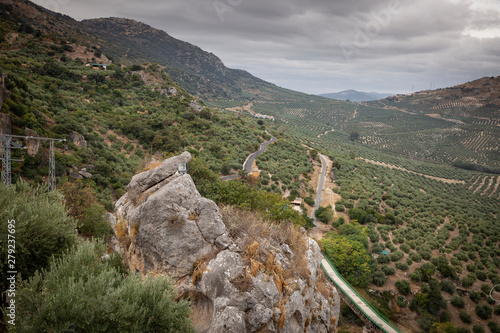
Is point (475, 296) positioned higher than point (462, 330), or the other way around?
point (475, 296)

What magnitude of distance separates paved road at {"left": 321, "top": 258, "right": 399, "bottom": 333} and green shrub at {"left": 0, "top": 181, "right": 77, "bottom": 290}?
77.8ft

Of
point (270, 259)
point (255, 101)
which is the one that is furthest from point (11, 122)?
point (255, 101)

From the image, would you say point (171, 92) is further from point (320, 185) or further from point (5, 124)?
point (320, 185)

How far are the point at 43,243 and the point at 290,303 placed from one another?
8.82 metres

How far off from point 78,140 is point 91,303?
31.4 meters

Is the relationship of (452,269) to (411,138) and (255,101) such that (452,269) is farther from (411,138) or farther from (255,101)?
(255,101)

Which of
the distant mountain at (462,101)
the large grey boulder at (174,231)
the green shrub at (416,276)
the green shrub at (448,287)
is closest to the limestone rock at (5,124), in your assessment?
the large grey boulder at (174,231)

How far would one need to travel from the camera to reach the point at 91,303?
18.2 ft

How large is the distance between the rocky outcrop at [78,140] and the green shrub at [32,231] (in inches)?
1029

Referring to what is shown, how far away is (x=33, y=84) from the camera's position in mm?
37531

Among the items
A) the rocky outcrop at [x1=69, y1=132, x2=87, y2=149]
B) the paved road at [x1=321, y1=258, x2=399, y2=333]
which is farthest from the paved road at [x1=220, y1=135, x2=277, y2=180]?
the rocky outcrop at [x1=69, y1=132, x2=87, y2=149]

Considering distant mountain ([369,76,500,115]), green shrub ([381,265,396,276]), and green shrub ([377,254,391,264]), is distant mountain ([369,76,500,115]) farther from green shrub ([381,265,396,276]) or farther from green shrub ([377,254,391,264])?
green shrub ([381,265,396,276])

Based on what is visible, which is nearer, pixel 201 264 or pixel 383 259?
pixel 201 264

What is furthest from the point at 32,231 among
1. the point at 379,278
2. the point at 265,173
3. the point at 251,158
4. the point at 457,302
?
the point at 251,158
